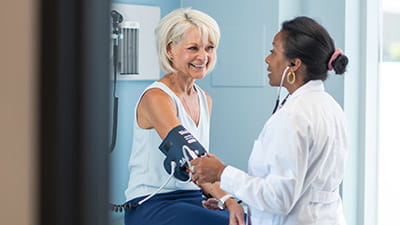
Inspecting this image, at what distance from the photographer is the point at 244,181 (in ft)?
4.94

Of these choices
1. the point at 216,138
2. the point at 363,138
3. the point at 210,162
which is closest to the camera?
the point at 210,162

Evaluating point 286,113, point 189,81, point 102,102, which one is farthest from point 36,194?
point 189,81

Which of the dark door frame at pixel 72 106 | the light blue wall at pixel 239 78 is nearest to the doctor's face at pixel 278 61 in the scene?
the light blue wall at pixel 239 78

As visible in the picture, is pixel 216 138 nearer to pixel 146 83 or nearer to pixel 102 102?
pixel 146 83

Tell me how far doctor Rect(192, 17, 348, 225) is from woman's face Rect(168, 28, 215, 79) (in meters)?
0.34

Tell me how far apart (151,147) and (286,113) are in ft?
1.60

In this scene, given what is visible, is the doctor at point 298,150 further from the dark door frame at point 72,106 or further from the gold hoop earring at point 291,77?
the dark door frame at point 72,106

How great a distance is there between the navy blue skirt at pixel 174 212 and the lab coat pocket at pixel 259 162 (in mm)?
230

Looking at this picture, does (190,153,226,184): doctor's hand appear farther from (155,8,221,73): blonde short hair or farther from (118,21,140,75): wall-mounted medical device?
(118,21,140,75): wall-mounted medical device

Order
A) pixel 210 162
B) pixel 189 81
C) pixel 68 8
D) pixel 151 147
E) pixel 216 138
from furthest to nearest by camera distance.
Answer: pixel 216 138
pixel 189 81
pixel 151 147
pixel 210 162
pixel 68 8

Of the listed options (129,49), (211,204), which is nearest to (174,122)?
(211,204)

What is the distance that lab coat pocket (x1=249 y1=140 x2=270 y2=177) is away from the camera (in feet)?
4.89

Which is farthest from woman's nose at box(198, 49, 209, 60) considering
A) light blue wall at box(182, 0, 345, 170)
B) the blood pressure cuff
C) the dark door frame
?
the dark door frame

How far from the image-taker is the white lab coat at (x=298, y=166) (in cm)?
142
